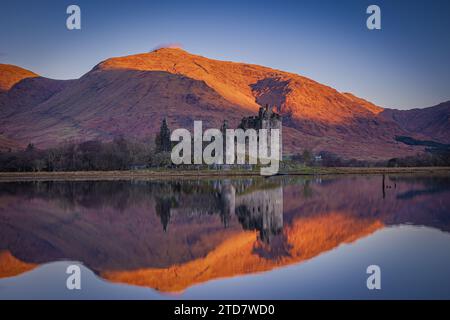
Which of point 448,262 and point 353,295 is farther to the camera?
point 448,262

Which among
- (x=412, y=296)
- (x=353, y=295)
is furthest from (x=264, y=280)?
(x=412, y=296)

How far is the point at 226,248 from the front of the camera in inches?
1091

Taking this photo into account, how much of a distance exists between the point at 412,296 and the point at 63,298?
38.3 feet

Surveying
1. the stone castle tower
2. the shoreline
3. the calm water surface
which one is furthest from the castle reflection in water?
the stone castle tower

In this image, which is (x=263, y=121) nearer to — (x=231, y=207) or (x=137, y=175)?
(x=137, y=175)

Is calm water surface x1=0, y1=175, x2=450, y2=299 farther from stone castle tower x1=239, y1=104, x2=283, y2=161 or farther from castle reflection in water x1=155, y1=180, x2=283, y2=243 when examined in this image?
stone castle tower x1=239, y1=104, x2=283, y2=161

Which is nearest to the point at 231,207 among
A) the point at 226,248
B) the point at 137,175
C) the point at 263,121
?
the point at 226,248

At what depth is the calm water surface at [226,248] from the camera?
61.4 feet

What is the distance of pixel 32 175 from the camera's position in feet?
346

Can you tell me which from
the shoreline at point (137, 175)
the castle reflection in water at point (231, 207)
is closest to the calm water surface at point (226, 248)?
the castle reflection in water at point (231, 207)

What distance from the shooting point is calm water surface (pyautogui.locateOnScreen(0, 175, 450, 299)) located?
61.4 feet
